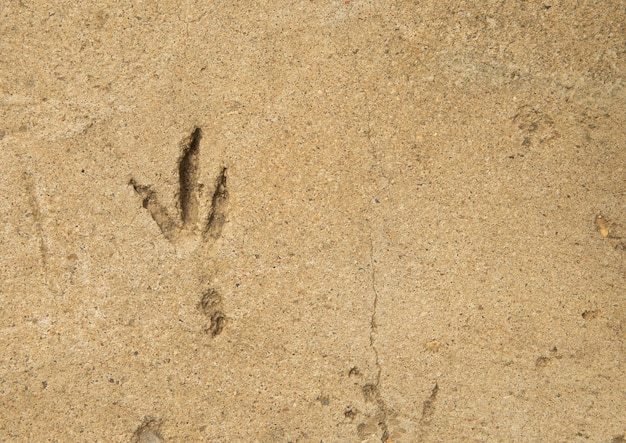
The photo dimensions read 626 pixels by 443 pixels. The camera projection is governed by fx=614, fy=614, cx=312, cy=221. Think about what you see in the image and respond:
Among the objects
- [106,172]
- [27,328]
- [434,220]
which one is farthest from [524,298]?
[27,328]

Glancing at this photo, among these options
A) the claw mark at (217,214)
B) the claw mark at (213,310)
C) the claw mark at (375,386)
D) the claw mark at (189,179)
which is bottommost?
the claw mark at (375,386)

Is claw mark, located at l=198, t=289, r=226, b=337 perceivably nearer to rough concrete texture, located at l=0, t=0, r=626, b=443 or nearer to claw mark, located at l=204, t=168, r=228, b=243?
rough concrete texture, located at l=0, t=0, r=626, b=443

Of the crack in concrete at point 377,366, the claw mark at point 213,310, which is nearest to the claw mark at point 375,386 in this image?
the crack in concrete at point 377,366

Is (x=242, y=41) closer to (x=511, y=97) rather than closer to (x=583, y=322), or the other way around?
(x=511, y=97)

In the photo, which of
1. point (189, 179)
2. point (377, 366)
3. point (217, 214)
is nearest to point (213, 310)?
point (217, 214)

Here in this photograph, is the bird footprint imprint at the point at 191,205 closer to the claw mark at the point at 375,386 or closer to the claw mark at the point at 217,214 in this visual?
the claw mark at the point at 217,214

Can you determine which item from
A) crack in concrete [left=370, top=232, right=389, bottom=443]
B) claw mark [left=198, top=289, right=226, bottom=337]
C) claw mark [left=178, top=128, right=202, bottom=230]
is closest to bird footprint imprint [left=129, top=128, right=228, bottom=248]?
claw mark [left=178, top=128, right=202, bottom=230]
